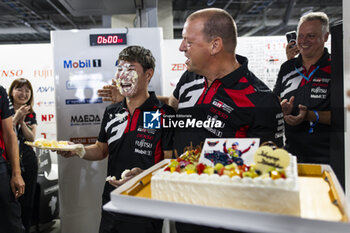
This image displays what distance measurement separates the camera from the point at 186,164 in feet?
4.34

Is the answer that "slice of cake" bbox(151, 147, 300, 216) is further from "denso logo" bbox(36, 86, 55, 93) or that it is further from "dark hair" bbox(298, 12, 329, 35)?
"denso logo" bbox(36, 86, 55, 93)

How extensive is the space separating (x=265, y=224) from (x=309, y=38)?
1.11 m

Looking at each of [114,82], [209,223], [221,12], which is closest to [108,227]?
[114,82]

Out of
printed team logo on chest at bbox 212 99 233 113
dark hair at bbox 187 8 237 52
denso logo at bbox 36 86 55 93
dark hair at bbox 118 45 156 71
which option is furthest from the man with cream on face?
denso logo at bbox 36 86 55 93

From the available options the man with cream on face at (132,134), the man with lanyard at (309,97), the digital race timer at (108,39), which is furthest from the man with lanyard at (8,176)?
the man with lanyard at (309,97)

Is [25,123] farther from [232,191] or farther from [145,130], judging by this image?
[232,191]

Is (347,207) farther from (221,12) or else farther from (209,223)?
(221,12)

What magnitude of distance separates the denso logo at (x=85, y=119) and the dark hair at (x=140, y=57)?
1.75 feet

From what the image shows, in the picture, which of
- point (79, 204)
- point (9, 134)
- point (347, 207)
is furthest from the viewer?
point (79, 204)

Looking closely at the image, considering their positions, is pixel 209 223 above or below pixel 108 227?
above

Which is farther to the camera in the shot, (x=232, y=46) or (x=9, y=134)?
(x=9, y=134)

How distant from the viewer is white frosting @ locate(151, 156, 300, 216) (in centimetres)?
105

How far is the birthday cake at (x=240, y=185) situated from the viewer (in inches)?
41.5

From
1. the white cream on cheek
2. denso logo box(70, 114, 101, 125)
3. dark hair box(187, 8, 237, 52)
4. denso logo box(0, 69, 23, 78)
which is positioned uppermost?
dark hair box(187, 8, 237, 52)
